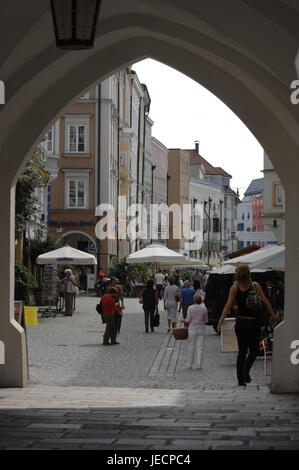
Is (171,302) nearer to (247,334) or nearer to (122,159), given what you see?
(247,334)

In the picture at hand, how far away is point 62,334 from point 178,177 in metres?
90.6

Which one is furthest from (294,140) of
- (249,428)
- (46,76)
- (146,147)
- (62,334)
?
(146,147)

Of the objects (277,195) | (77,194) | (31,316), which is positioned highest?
(77,194)

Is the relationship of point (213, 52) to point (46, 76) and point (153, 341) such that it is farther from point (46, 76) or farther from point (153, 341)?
point (153, 341)

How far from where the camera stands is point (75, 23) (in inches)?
296

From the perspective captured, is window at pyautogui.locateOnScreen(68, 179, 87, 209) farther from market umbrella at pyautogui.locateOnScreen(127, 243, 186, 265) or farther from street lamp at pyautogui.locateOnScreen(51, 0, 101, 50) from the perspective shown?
street lamp at pyautogui.locateOnScreen(51, 0, 101, 50)

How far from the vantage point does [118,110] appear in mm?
67250

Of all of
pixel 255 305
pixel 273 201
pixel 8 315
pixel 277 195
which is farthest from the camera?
pixel 277 195

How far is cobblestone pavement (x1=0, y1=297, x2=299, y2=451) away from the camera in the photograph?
25.5 feet

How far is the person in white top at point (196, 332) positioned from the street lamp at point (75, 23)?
10753 millimetres

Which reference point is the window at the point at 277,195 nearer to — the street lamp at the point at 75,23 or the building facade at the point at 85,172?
the building facade at the point at 85,172

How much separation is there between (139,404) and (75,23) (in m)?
5.05

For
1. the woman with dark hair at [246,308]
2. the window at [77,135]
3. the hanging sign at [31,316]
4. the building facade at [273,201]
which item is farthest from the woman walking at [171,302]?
the window at [77,135]

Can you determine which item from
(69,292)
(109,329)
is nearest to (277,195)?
(69,292)
